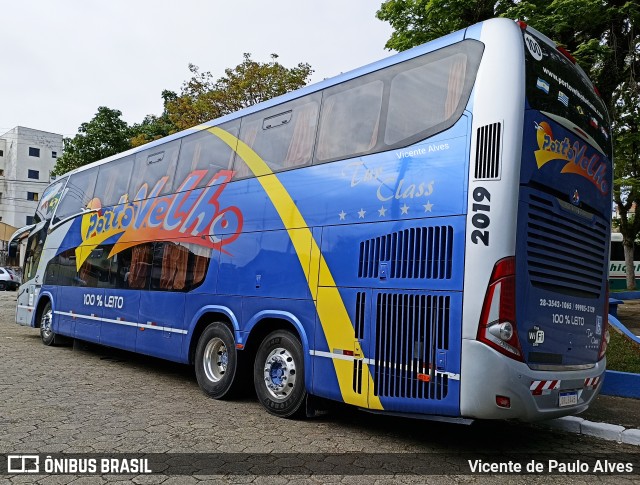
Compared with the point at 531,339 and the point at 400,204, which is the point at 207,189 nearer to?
the point at 400,204

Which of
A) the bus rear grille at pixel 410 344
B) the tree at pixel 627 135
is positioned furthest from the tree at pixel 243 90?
the bus rear grille at pixel 410 344

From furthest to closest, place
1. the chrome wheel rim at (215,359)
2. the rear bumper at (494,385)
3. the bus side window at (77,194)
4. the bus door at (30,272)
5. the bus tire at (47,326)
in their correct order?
the bus door at (30,272), the bus tire at (47,326), the bus side window at (77,194), the chrome wheel rim at (215,359), the rear bumper at (494,385)

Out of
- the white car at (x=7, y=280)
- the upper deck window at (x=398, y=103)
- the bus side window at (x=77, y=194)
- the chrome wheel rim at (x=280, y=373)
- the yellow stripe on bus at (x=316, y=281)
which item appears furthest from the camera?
the white car at (x=7, y=280)

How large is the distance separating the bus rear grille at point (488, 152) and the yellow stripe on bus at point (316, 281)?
6.32 ft

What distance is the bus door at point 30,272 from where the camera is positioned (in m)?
12.8

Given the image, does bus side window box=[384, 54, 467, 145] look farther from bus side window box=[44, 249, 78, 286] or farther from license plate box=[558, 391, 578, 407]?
bus side window box=[44, 249, 78, 286]

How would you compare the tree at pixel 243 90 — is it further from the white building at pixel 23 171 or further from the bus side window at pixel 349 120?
the white building at pixel 23 171

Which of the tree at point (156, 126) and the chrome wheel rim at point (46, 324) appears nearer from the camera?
the chrome wheel rim at point (46, 324)

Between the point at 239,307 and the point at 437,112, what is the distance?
3.42 meters

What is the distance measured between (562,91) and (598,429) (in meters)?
3.58

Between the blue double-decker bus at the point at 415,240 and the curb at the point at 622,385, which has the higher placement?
the blue double-decker bus at the point at 415,240

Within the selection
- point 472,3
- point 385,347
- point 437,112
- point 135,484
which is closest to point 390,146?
point 437,112

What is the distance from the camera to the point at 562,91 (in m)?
5.27

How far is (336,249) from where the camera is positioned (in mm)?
5805
